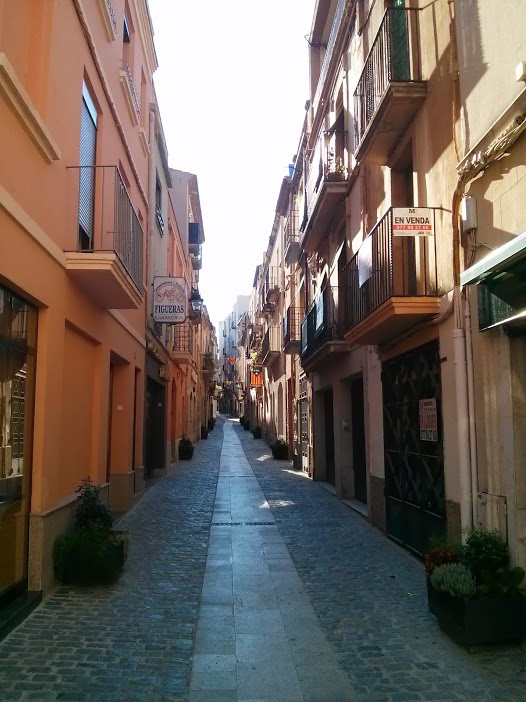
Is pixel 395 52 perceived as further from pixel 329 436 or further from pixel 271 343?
pixel 271 343

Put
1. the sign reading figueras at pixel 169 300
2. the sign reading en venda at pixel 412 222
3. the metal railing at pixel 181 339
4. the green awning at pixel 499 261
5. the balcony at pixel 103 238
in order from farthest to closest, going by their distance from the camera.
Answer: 1. the metal railing at pixel 181 339
2. the sign reading figueras at pixel 169 300
3. the sign reading en venda at pixel 412 222
4. the balcony at pixel 103 238
5. the green awning at pixel 499 261

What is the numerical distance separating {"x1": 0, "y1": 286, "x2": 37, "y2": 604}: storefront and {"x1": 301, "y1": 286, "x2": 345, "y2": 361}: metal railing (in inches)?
269

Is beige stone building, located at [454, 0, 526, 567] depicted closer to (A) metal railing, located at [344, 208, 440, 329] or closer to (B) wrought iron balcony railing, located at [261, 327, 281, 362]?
(A) metal railing, located at [344, 208, 440, 329]

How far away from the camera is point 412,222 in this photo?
24.1 ft

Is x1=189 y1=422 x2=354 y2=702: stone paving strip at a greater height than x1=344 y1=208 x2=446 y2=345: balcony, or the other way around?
x1=344 y1=208 x2=446 y2=345: balcony

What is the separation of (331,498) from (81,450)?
254 inches

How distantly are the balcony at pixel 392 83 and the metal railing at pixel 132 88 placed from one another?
4197mm

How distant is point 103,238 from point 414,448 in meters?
5.23

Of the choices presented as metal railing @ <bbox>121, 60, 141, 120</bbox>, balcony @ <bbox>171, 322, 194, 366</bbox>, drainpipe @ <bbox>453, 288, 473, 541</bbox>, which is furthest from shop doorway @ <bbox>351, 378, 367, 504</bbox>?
balcony @ <bbox>171, 322, 194, 366</bbox>

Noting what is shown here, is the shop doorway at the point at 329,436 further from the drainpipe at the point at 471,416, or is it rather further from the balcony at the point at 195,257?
the balcony at the point at 195,257

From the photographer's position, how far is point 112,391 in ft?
38.4

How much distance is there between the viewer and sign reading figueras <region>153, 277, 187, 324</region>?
14.5 metres

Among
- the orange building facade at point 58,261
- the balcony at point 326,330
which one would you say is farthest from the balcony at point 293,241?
the orange building facade at point 58,261

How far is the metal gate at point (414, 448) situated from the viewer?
7449 millimetres
